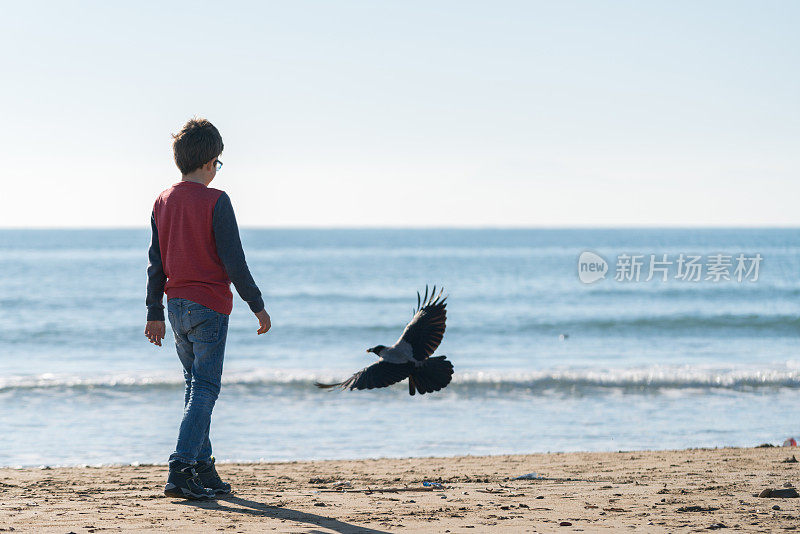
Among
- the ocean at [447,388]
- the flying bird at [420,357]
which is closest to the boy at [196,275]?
the flying bird at [420,357]

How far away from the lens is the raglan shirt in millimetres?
3752

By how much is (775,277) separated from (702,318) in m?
17.7

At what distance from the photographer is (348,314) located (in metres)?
24.4

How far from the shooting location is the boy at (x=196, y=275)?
12.4 ft

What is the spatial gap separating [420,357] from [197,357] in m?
1.84

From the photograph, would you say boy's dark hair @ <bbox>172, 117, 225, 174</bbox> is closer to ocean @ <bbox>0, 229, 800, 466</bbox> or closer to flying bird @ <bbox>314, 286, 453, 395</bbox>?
flying bird @ <bbox>314, 286, 453, 395</bbox>

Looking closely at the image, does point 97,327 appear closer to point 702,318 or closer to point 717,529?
point 702,318

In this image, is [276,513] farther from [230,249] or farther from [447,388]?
[447,388]

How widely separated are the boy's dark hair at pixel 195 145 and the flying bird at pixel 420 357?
182 cm

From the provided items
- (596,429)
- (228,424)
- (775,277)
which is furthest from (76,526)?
(775,277)

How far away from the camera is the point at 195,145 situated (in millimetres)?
3832

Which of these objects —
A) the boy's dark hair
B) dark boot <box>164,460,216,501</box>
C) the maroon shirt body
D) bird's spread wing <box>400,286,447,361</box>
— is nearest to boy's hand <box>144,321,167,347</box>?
the maroon shirt body

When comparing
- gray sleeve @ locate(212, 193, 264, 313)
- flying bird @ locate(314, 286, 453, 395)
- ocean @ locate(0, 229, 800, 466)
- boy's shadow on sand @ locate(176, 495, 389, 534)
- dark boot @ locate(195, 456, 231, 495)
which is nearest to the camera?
boy's shadow on sand @ locate(176, 495, 389, 534)

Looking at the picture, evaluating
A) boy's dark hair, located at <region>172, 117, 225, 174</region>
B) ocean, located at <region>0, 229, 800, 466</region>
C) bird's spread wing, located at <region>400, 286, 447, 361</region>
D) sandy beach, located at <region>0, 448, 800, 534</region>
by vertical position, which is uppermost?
boy's dark hair, located at <region>172, 117, 225, 174</region>
